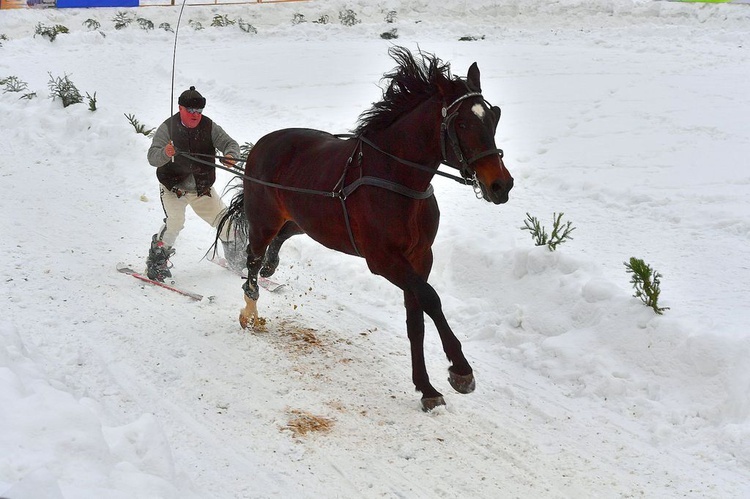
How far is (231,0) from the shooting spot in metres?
25.0

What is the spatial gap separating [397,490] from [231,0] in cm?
2387

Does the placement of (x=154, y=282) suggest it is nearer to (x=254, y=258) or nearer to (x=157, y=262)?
(x=157, y=262)

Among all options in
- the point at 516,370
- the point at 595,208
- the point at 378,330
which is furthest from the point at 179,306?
the point at 595,208

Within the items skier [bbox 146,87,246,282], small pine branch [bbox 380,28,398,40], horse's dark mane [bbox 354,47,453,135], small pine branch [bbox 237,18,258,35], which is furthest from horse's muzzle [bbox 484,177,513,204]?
small pine branch [bbox 237,18,258,35]

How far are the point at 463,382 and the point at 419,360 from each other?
40cm

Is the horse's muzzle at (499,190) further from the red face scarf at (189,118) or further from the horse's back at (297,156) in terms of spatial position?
the red face scarf at (189,118)

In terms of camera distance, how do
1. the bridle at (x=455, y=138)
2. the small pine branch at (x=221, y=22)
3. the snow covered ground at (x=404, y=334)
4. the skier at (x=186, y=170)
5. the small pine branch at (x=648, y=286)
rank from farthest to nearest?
the small pine branch at (x=221, y=22)
the skier at (x=186, y=170)
the small pine branch at (x=648, y=286)
the bridle at (x=455, y=138)
the snow covered ground at (x=404, y=334)

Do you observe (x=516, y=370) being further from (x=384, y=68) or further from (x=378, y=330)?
(x=384, y=68)

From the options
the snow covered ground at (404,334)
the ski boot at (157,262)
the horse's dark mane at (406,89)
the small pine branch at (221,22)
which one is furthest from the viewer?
the small pine branch at (221,22)

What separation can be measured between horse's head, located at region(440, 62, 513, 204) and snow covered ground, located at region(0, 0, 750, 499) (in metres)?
1.58

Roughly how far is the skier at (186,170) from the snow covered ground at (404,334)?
0.35m

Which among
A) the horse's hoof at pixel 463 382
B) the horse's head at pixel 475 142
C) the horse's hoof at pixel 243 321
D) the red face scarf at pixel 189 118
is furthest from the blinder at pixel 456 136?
the red face scarf at pixel 189 118

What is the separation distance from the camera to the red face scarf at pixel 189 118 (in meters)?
6.59

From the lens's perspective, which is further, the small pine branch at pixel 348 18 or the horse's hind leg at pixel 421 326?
the small pine branch at pixel 348 18
